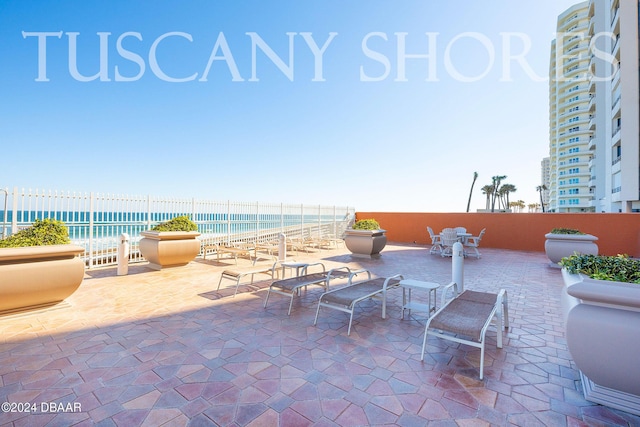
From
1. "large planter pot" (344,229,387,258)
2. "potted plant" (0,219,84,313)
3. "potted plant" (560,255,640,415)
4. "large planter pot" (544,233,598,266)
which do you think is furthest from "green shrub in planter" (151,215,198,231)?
"large planter pot" (544,233,598,266)

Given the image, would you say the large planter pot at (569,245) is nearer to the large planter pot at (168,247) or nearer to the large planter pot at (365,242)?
the large planter pot at (365,242)

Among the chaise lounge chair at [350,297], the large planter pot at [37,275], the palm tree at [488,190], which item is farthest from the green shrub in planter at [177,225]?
the palm tree at [488,190]

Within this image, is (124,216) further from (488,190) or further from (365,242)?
(488,190)

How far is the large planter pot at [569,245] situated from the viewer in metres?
6.83

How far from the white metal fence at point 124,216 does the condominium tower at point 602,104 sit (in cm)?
2334

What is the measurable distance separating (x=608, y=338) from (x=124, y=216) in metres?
9.32

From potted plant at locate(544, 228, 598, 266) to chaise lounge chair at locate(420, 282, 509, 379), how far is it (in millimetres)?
5603

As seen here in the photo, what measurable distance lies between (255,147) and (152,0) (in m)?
11.1

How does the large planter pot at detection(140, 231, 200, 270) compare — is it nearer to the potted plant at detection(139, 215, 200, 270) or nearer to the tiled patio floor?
the potted plant at detection(139, 215, 200, 270)

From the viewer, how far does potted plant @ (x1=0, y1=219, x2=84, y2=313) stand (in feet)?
11.3

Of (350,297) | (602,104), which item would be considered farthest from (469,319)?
(602,104)

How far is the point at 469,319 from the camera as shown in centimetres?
269

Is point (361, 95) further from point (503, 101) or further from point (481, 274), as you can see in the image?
point (481, 274)

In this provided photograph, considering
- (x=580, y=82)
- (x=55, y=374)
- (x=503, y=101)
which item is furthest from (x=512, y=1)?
(x=580, y=82)
